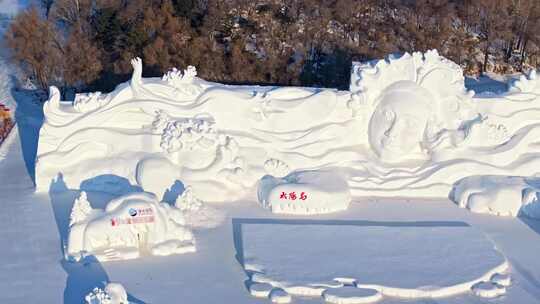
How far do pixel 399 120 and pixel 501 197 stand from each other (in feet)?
7.88

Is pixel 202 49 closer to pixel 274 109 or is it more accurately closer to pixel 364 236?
pixel 274 109

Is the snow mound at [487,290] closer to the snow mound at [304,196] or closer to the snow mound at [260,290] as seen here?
the snow mound at [260,290]

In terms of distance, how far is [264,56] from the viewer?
22484 mm

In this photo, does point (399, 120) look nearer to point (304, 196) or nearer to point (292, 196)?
point (304, 196)

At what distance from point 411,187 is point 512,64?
14517 millimetres

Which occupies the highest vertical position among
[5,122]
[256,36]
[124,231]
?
[256,36]

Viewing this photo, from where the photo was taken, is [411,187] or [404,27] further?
[404,27]

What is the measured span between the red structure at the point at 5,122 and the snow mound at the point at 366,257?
7.24 meters

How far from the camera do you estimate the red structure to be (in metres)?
17.4

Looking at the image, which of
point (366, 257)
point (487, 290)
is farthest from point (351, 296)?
point (487, 290)

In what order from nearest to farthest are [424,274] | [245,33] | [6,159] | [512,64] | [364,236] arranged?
[424,274] < [364,236] < [6,159] < [245,33] < [512,64]

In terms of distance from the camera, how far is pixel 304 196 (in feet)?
44.8

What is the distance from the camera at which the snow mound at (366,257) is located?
1102 centimetres

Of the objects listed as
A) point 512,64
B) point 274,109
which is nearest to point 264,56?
point 274,109
